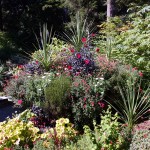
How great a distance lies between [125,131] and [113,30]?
4985 millimetres

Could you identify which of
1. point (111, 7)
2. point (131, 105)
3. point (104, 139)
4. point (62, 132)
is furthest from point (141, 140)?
point (111, 7)

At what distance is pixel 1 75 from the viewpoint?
288 inches

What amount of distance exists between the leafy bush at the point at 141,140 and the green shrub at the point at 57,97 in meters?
1.35

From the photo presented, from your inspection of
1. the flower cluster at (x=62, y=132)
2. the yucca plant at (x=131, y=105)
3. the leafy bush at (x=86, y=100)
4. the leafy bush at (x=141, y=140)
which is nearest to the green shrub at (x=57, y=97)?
the leafy bush at (x=86, y=100)

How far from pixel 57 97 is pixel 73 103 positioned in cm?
28

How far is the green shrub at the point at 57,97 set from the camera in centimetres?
490

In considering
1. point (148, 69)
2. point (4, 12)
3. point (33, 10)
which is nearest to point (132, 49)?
point (148, 69)

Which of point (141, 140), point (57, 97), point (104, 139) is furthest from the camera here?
point (57, 97)

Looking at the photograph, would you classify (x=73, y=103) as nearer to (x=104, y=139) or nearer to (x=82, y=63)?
(x=82, y=63)

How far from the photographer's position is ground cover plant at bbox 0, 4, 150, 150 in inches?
158

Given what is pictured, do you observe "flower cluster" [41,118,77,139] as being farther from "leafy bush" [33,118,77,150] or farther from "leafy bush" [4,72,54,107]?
"leafy bush" [4,72,54,107]

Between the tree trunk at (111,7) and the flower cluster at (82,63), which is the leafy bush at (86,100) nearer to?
the flower cluster at (82,63)

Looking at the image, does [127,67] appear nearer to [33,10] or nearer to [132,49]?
[132,49]

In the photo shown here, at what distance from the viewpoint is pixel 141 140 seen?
3906 mm
